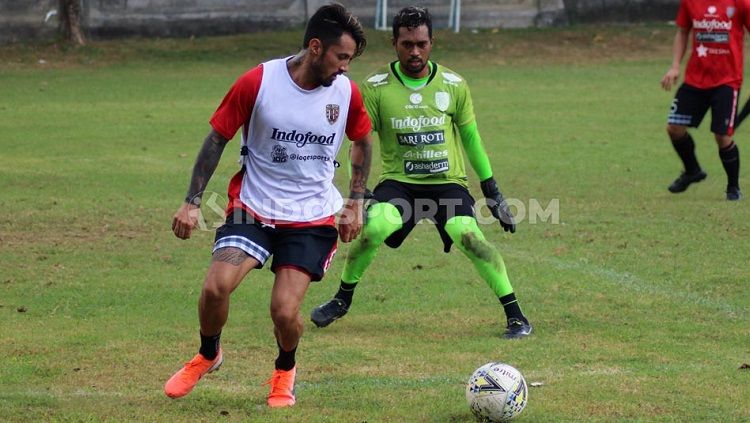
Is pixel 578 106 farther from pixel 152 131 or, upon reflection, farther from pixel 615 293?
pixel 615 293

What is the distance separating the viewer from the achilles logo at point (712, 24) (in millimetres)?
12742

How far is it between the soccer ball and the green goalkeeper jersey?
7.82ft

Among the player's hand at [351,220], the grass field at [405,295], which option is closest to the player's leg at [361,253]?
the grass field at [405,295]

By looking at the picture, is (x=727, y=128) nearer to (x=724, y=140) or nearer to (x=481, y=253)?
(x=724, y=140)

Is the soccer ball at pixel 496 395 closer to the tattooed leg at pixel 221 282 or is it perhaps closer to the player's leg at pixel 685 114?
the tattooed leg at pixel 221 282

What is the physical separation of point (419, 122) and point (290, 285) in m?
2.19

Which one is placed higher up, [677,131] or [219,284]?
[219,284]

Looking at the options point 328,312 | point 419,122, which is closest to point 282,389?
point 328,312

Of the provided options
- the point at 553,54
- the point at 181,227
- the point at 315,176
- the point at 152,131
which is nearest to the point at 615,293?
the point at 315,176

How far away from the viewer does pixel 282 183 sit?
6.37 m

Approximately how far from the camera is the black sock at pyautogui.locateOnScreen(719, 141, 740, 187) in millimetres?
12977

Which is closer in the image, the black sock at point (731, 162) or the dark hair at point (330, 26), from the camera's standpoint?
the dark hair at point (330, 26)

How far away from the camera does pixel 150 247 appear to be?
35.3 feet

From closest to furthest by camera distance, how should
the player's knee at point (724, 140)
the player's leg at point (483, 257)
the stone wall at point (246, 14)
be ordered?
1. the player's leg at point (483, 257)
2. the player's knee at point (724, 140)
3. the stone wall at point (246, 14)
